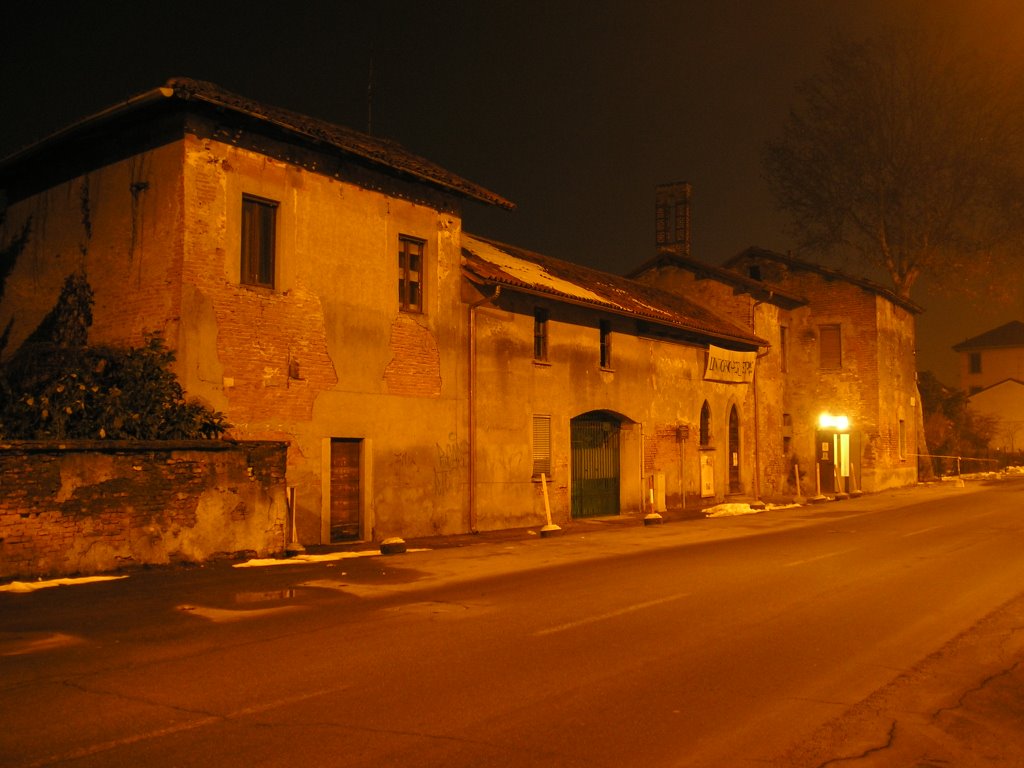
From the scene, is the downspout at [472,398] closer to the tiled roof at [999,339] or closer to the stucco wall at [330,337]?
the stucco wall at [330,337]

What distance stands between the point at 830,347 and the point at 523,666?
35722 millimetres

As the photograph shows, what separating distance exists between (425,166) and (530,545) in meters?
8.34

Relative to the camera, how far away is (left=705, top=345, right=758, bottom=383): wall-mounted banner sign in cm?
3006

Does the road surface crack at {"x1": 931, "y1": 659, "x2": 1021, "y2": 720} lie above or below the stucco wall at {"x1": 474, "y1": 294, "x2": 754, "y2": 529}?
below

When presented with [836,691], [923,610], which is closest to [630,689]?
[836,691]

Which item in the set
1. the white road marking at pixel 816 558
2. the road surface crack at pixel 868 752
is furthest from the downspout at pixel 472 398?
the road surface crack at pixel 868 752

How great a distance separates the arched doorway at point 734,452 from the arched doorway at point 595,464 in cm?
691

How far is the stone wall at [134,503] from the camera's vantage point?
12.0 metres

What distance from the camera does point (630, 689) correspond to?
22.2ft

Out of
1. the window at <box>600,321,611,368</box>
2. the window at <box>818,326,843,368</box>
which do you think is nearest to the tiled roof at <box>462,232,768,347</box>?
the window at <box>600,321,611,368</box>

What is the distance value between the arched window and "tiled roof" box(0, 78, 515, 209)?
445 inches

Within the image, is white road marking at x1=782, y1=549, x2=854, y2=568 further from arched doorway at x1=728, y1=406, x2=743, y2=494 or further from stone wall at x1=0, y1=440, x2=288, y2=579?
arched doorway at x1=728, y1=406, x2=743, y2=494

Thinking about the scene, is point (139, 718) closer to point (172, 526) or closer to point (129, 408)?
point (172, 526)

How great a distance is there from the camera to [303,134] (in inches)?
665
